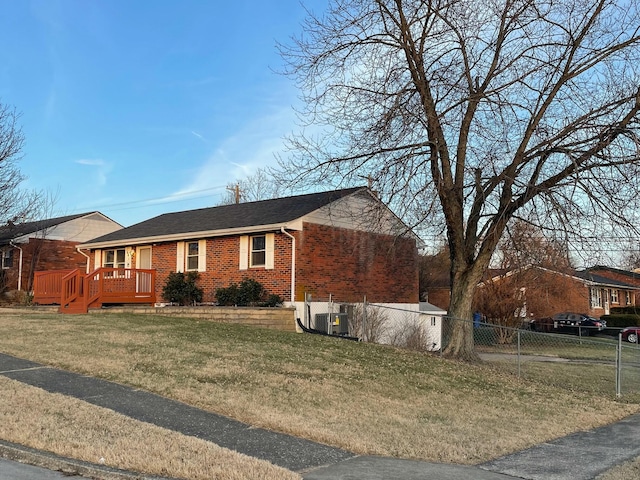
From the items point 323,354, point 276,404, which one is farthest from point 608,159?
point 276,404

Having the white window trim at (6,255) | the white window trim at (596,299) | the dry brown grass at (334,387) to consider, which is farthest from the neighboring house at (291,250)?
the white window trim at (596,299)

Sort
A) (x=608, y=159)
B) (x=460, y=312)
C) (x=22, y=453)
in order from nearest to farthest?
(x=22, y=453)
(x=608, y=159)
(x=460, y=312)

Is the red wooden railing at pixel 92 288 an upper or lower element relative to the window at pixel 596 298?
upper

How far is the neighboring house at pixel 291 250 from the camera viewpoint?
19906 millimetres

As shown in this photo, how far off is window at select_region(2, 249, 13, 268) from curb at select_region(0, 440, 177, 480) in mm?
29380

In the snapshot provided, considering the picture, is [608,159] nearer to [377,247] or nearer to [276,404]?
[276,404]

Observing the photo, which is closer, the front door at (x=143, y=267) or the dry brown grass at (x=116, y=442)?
the dry brown grass at (x=116, y=442)

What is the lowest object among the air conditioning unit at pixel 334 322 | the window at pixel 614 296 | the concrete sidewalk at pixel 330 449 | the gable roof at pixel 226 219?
the concrete sidewalk at pixel 330 449

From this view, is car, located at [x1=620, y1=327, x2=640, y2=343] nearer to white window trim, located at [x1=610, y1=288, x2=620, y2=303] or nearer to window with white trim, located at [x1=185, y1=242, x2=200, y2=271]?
white window trim, located at [x1=610, y1=288, x2=620, y2=303]

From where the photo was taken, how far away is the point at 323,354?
13.1 m

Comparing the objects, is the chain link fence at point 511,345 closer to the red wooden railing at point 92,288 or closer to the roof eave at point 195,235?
the roof eave at point 195,235

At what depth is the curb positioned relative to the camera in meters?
5.38

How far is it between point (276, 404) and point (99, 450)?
9.67 ft

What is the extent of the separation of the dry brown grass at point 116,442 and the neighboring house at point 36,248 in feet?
82.6
